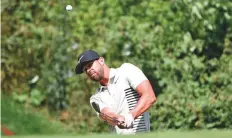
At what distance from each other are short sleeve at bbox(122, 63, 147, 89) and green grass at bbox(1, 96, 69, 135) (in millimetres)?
3288

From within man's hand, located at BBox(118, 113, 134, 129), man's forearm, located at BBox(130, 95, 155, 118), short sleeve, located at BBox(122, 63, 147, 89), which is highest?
short sleeve, located at BBox(122, 63, 147, 89)

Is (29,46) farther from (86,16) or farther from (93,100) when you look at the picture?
(93,100)

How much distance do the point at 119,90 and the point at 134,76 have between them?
0.60ft

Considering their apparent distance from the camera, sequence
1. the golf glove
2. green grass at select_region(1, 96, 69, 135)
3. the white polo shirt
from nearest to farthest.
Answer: the golf glove < the white polo shirt < green grass at select_region(1, 96, 69, 135)

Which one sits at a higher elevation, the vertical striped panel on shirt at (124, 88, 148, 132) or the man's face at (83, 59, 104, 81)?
the man's face at (83, 59, 104, 81)

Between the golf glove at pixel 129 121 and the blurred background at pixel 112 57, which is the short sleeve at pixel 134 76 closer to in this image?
the golf glove at pixel 129 121

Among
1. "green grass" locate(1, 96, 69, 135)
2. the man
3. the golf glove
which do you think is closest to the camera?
the golf glove

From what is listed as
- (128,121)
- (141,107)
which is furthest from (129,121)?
(141,107)

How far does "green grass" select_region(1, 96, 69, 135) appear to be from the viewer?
10.4 meters

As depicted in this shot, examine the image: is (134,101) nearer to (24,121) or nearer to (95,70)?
(95,70)

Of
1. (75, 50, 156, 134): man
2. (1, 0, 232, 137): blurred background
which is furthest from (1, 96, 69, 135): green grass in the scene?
(75, 50, 156, 134): man

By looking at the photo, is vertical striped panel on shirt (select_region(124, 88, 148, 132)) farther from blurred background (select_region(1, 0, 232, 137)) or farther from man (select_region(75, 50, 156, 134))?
blurred background (select_region(1, 0, 232, 137))

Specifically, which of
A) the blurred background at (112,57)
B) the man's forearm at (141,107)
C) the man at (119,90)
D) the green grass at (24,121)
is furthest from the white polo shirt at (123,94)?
the green grass at (24,121)

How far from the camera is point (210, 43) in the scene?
35.8 ft
